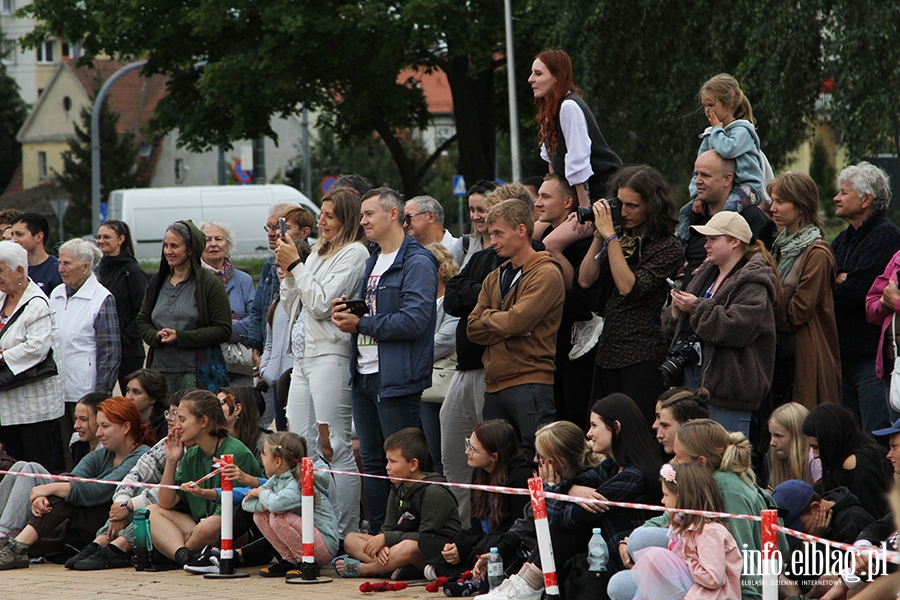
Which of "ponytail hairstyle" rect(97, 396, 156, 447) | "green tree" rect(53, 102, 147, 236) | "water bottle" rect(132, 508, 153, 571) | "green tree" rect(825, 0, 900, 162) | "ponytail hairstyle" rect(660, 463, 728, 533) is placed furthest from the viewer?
"green tree" rect(53, 102, 147, 236)

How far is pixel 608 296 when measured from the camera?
7535 mm

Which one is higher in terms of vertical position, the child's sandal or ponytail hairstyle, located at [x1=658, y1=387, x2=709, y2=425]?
ponytail hairstyle, located at [x1=658, y1=387, x2=709, y2=425]

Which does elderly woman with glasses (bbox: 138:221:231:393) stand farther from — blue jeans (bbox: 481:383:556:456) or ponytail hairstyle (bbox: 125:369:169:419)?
blue jeans (bbox: 481:383:556:456)

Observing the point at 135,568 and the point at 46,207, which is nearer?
the point at 135,568

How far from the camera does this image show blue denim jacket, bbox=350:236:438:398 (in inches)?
301

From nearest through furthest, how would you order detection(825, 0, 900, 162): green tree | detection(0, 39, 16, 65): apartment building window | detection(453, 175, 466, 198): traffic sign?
detection(825, 0, 900, 162): green tree
detection(453, 175, 466, 198): traffic sign
detection(0, 39, 16, 65): apartment building window

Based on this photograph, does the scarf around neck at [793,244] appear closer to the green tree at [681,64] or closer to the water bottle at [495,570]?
the water bottle at [495,570]

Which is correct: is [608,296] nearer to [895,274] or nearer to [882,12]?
[895,274]

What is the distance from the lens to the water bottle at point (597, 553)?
246 inches

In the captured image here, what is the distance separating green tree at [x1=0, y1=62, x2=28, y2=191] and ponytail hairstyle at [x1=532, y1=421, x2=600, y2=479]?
7145cm

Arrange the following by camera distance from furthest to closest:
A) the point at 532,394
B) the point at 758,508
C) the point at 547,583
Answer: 1. the point at 532,394
2. the point at 547,583
3. the point at 758,508

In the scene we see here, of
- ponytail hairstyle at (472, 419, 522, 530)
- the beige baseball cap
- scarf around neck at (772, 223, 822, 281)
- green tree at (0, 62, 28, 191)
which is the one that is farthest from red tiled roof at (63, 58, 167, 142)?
the beige baseball cap

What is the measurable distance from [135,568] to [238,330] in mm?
2555

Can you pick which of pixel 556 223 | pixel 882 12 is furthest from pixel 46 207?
pixel 556 223
